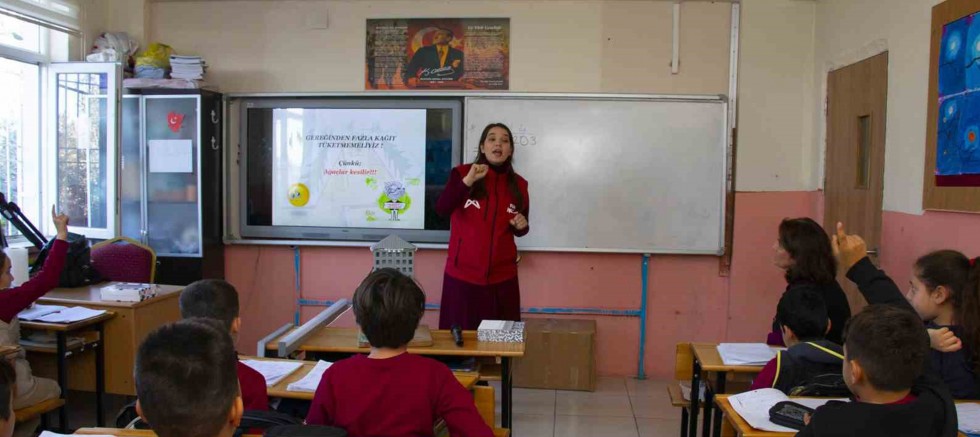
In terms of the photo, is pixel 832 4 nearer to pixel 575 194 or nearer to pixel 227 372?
pixel 575 194

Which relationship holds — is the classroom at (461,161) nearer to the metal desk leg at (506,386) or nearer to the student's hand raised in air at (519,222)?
the student's hand raised in air at (519,222)

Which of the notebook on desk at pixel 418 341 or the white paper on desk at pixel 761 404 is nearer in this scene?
the white paper on desk at pixel 761 404

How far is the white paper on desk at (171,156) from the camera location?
4.70m

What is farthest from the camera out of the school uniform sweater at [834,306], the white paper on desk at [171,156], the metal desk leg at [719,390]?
the white paper on desk at [171,156]

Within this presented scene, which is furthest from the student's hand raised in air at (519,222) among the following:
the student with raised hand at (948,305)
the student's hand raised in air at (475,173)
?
the student with raised hand at (948,305)

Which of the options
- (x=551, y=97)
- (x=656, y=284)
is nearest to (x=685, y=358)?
(x=656, y=284)

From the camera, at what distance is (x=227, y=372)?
4.24ft

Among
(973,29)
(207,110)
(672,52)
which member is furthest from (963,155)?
(207,110)

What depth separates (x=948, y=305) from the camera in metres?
2.23

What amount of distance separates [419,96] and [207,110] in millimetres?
1349

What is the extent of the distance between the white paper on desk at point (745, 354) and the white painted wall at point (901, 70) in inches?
38.4

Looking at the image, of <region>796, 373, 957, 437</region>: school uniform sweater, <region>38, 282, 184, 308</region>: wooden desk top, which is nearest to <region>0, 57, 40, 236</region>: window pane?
<region>38, 282, 184, 308</region>: wooden desk top

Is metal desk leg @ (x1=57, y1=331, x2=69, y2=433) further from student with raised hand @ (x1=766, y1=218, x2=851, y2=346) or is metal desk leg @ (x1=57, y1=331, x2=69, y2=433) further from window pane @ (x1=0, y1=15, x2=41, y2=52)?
student with raised hand @ (x1=766, y1=218, x2=851, y2=346)

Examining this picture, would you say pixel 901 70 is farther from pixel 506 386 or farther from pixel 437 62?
pixel 437 62
